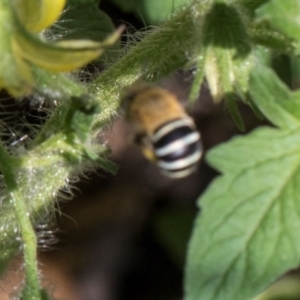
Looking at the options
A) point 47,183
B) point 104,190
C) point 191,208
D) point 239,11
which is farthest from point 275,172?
point 104,190

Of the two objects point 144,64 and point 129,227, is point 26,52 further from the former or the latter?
point 129,227

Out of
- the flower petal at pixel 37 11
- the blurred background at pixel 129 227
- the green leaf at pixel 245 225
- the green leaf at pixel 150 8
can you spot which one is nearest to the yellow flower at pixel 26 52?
the flower petal at pixel 37 11

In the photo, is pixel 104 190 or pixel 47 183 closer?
pixel 47 183

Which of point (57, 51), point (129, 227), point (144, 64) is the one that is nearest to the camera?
point (57, 51)

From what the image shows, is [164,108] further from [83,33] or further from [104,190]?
[104,190]

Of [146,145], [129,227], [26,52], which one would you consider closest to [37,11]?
[26,52]

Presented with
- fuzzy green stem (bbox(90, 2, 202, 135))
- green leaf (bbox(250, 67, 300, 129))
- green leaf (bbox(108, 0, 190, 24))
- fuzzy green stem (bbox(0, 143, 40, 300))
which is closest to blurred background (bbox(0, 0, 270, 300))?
green leaf (bbox(108, 0, 190, 24))
